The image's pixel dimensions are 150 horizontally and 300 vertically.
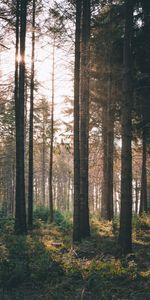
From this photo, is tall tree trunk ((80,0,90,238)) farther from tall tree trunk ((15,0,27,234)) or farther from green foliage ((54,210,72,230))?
green foliage ((54,210,72,230))

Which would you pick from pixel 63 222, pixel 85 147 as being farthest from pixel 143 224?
pixel 63 222

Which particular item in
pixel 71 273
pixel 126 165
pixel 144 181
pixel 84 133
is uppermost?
pixel 84 133

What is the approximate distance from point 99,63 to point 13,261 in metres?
12.4

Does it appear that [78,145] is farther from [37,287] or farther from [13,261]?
[37,287]

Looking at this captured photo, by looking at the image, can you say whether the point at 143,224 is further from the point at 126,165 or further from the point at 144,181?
the point at 126,165

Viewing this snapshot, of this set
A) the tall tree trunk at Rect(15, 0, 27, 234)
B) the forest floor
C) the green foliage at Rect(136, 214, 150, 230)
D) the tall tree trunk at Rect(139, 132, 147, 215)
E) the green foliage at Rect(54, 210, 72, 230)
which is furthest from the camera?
the tall tree trunk at Rect(139, 132, 147, 215)

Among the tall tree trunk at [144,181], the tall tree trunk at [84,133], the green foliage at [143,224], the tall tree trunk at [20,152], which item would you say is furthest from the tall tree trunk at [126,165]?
the tall tree trunk at [144,181]

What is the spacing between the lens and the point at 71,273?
8570 millimetres

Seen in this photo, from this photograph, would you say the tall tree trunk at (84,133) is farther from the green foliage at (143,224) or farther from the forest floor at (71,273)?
the green foliage at (143,224)

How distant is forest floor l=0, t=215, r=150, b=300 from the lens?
7.44 meters

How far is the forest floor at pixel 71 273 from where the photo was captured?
293 inches

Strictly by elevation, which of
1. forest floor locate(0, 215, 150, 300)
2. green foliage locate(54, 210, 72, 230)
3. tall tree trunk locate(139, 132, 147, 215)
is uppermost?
tall tree trunk locate(139, 132, 147, 215)

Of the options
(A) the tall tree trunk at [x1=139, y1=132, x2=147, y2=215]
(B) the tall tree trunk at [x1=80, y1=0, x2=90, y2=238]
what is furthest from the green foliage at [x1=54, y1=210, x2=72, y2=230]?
(A) the tall tree trunk at [x1=139, y1=132, x2=147, y2=215]

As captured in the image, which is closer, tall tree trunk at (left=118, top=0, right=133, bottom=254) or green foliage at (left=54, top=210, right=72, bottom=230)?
tall tree trunk at (left=118, top=0, right=133, bottom=254)
